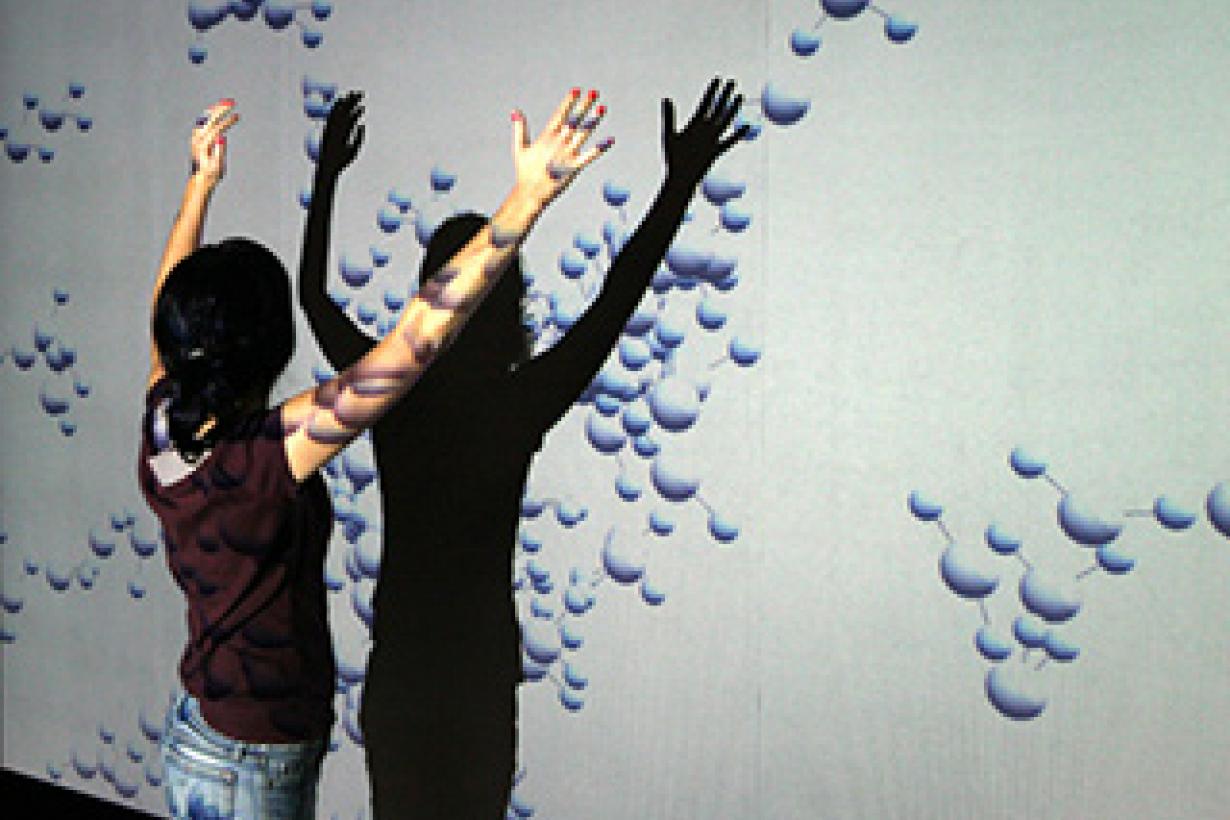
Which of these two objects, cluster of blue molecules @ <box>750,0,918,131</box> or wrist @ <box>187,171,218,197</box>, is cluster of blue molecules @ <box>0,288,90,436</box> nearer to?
wrist @ <box>187,171,218,197</box>

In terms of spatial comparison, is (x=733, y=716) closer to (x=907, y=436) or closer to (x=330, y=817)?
(x=907, y=436)

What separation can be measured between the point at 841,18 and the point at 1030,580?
3.35 feet

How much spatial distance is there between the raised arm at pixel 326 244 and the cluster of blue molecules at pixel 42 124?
0.81 metres

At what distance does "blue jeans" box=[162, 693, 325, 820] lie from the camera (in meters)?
1.92

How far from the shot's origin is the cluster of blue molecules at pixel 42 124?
11.3ft

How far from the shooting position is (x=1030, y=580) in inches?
88.8

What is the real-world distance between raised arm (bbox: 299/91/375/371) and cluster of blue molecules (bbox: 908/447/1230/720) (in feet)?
4.42

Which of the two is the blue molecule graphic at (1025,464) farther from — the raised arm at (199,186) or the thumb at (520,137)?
the raised arm at (199,186)

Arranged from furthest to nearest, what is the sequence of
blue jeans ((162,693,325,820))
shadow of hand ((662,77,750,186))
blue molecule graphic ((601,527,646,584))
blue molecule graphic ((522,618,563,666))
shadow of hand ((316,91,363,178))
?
shadow of hand ((316,91,363,178)) < blue molecule graphic ((522,618,563,666)) < blue molecule graphic ((601,527,646,584)) < shadow of hand ((662,77,750,186)) < blue jeans ((162,693,325,820))

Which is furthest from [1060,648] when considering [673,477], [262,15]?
[262,15]

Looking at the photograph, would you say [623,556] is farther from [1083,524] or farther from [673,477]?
[1083,524]

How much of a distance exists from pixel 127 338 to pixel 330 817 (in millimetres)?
1294

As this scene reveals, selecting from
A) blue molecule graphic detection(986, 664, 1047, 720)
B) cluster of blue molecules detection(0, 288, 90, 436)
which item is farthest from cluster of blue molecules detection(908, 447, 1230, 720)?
cluster of blue molecules detection(0, 288, 90, 436)

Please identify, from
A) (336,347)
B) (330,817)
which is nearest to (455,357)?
(336,347)
